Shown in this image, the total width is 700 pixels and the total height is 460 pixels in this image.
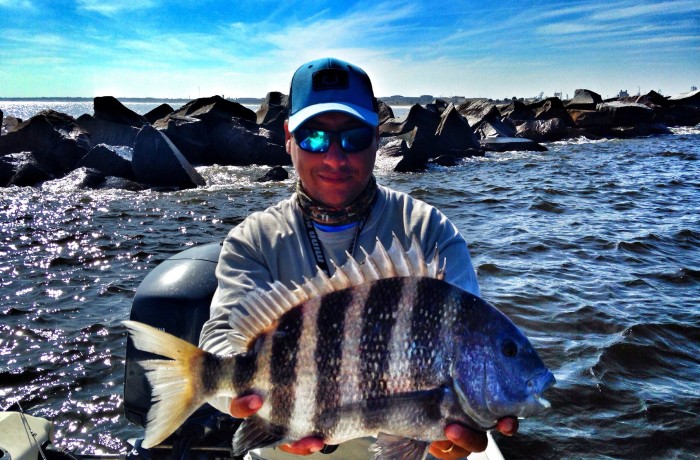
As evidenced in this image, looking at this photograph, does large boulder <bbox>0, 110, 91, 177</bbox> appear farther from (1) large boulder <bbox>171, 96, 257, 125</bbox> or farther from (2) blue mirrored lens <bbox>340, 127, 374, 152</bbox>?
(2) blue mirrored lens <bbox>340, 127, 374, 152</bbox>

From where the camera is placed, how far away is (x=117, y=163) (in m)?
18.7

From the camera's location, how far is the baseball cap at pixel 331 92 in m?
3.26

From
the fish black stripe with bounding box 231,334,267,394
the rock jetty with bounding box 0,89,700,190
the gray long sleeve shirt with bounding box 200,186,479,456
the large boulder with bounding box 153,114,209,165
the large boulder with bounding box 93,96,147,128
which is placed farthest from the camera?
the large boulder with bounding box 93,96,147,128

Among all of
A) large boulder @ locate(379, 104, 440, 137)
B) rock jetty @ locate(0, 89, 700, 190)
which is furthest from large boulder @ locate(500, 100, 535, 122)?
large boulder @ locate(379, 104, 440, 137)

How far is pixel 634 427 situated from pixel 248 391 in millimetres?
4402

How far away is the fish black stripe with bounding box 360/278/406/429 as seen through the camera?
2090 mm

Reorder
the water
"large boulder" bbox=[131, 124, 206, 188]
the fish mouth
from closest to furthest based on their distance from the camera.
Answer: the fish mouth
the water
"large boulder" bbox=[131, 124, 206, 188]

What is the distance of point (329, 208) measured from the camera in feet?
10.9

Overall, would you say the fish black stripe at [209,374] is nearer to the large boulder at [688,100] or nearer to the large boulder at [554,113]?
the large boulder at [554,113]

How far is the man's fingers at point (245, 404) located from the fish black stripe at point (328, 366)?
0.25m

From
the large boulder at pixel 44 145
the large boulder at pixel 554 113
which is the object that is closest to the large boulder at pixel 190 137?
the large boulder at pixel 44 145

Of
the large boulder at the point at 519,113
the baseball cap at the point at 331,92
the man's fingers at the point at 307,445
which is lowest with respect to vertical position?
the man's fingers at the point at 307,445

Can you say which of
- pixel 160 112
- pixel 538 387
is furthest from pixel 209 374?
pixel 160 112

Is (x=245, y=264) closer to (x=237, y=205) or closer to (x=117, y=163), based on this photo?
(x=237, y=205)
